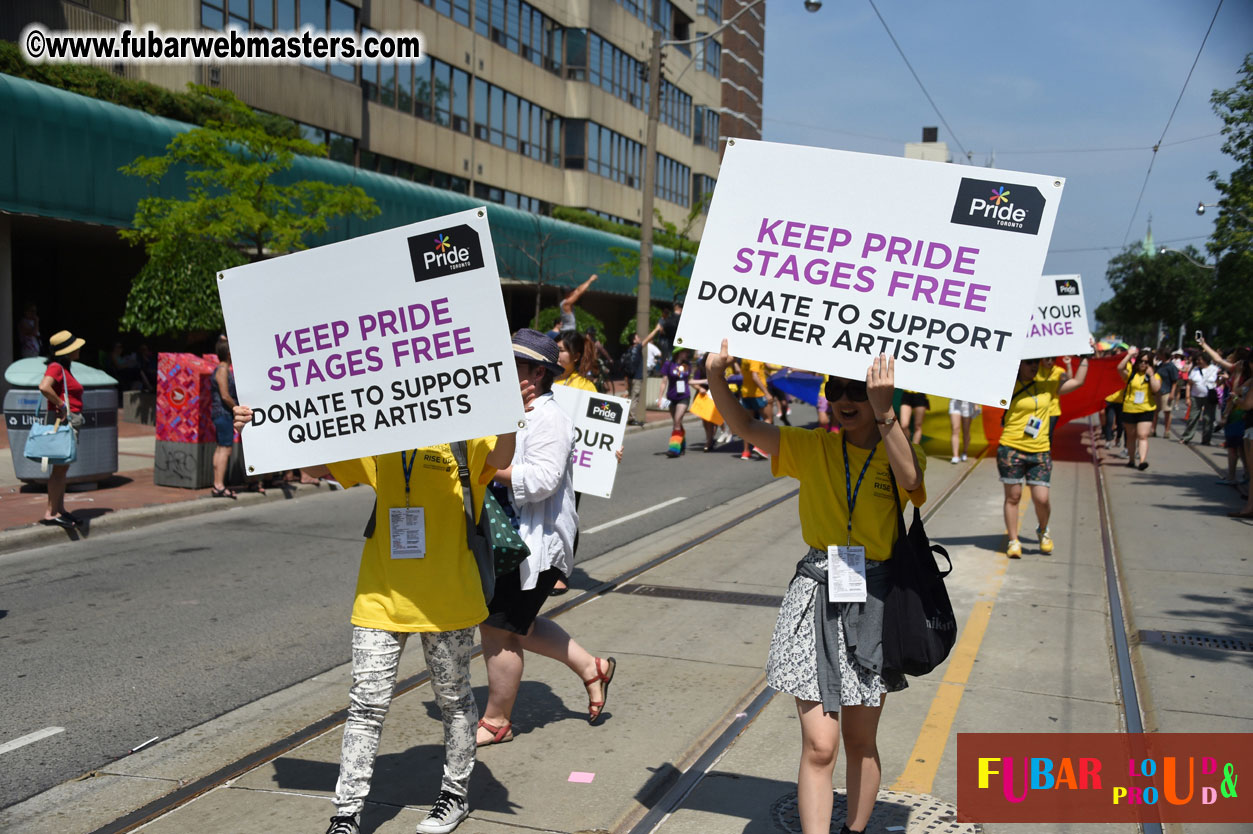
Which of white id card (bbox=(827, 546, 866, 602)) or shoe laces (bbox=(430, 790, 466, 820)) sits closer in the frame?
white id card (bbox=(827, 546, 866, 602))

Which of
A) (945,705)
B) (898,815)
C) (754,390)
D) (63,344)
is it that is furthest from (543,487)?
(754,390)

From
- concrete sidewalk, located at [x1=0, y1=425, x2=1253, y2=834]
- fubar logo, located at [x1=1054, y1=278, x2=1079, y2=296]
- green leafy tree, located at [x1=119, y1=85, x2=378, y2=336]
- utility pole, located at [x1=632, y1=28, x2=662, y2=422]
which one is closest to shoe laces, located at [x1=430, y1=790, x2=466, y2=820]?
concrete sidewalk, located at [x1=0, y1=425, x2=1253, y2=834]

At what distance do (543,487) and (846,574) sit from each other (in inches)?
64.0

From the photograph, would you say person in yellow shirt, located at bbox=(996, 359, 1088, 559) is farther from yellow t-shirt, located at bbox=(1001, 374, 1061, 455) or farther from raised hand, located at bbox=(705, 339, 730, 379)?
raised hand, located at bbox=(705, 339, 730, 379)

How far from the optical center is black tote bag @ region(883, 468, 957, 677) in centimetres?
344

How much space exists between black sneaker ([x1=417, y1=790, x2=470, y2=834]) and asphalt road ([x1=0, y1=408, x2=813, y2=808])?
175cm

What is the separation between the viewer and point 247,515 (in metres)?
11.5

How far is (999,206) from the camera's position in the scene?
342 centimetres

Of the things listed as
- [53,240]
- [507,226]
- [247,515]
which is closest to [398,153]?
[507,226]

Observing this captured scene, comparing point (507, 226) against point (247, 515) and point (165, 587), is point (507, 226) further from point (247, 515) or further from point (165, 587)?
point (165, 587)

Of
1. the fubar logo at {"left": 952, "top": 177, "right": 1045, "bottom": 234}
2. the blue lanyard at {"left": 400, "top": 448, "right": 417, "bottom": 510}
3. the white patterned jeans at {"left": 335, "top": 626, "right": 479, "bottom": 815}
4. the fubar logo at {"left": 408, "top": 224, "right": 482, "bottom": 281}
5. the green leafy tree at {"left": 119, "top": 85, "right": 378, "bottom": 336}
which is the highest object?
the green leafy tree at {"left": 119, "top": 85, "right": 378, "bottom": 336}

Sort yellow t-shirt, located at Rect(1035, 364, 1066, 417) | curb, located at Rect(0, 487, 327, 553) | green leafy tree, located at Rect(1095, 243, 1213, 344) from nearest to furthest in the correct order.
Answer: yellow t-shirt, located at Rect(1035, 364, 1066, 417) < curb, located at Rect(0, 487, 327, 553) < green leafy tree, located at Rect(1095, 243, 1213, 344)

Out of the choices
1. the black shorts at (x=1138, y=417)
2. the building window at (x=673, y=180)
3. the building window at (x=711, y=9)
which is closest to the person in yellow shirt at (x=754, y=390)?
the black shorts at (x=1138, y=417)

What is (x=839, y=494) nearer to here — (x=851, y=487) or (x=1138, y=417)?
(x=851, y=487)
